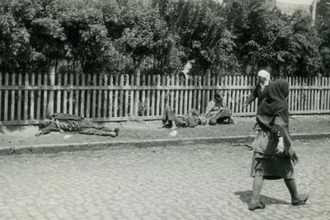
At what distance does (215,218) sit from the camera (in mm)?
5812

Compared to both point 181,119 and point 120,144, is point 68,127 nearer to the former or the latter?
point 120,144

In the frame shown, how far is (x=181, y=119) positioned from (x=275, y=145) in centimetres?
726

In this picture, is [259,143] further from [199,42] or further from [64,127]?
[199,42]

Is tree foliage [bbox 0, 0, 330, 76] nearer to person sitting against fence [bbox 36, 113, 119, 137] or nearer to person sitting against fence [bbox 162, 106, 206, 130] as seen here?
person sitting against fence [bbox 36, 113, 119, 137]

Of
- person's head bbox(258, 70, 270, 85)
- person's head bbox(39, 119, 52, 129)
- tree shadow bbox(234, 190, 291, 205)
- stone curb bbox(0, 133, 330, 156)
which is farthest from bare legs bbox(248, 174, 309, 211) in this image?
person's head bbox(39, 119, 52, 129)

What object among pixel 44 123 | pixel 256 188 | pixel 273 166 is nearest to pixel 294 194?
pixel 273 166

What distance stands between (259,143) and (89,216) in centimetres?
245

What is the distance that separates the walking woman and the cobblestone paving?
1.26 ft

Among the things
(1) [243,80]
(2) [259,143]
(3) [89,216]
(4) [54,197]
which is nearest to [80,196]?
(4) [54,197]

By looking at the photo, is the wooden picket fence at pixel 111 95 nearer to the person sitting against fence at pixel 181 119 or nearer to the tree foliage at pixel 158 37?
the tree foliage at pixel 158 37

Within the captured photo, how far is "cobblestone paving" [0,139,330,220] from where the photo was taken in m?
5.98

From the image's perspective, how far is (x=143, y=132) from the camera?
12453 mm

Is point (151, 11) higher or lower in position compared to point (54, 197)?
higher

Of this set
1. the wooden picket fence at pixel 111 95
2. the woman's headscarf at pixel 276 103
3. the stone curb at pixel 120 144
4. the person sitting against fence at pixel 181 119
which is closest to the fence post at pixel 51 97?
the wooden picket fence at pixel 111 95
